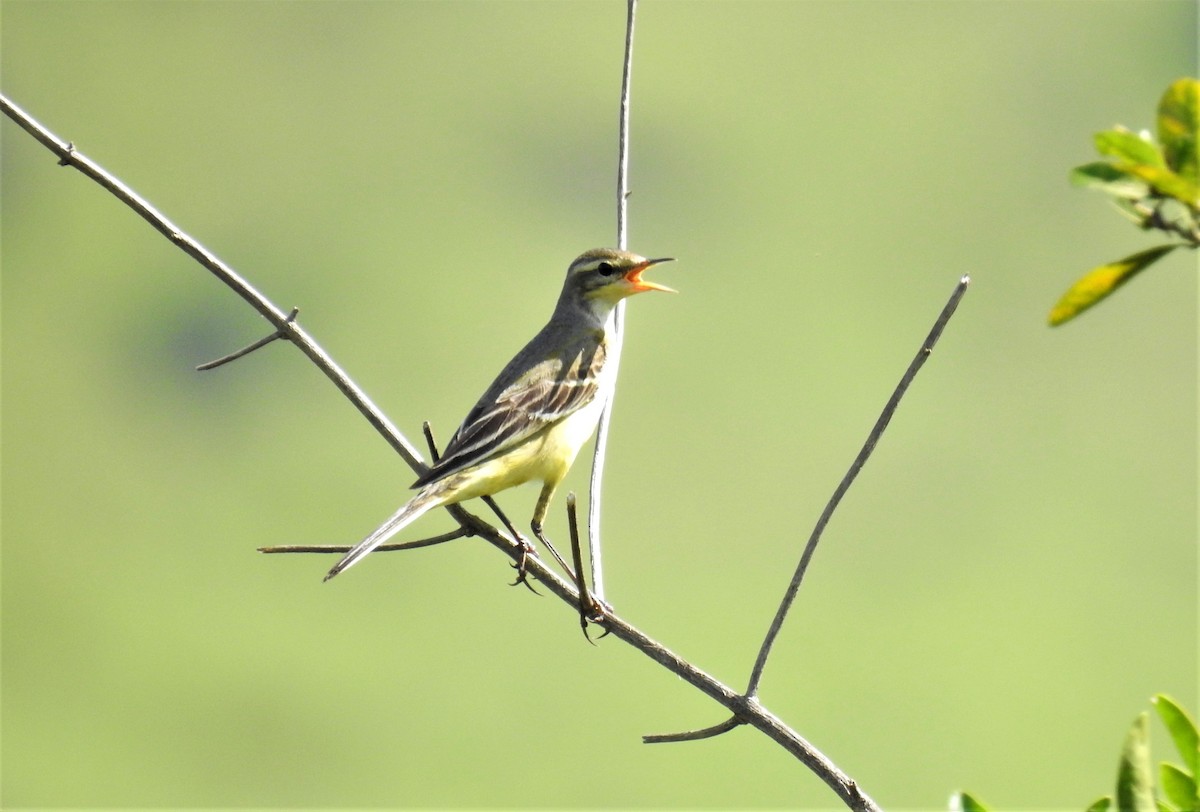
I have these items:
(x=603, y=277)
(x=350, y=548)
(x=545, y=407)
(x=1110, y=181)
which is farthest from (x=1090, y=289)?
(x=603, y=277)

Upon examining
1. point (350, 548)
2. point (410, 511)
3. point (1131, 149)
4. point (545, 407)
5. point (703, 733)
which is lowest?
point (703, 733)

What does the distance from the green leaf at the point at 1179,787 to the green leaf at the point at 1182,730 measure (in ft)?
0.11

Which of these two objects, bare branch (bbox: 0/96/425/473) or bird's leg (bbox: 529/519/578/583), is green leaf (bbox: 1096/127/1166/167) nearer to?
bird's leg (bbox: 529/519/578/583)

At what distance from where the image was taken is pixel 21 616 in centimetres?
7212

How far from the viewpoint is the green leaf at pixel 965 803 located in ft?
7.21

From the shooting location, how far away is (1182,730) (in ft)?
6.66

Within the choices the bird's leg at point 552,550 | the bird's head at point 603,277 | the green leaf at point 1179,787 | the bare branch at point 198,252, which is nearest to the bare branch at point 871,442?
the bird's leg at point 552,550


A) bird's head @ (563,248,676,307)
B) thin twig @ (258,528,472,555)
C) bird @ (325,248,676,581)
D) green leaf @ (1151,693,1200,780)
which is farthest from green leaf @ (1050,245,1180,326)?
bird's head @ (563,248,676,307)

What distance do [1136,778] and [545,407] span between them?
12.4 feet

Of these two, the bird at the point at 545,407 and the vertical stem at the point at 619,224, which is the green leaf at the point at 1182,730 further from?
the bird at the point at 545,407

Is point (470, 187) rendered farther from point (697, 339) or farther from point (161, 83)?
point (161, 83)

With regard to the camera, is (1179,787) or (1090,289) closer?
(1090,289)

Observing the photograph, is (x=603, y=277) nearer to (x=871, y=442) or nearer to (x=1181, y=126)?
(x=871, y=442)

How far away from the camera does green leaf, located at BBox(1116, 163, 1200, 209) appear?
1.66 meters
